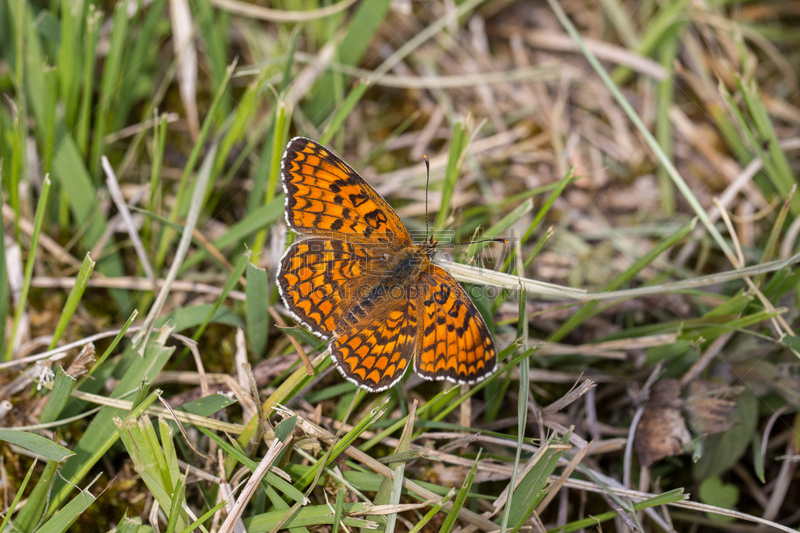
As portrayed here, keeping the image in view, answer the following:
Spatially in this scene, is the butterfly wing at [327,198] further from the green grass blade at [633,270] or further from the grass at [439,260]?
the green grass blade at [633,270]

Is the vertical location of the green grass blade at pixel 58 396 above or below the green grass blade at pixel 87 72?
below

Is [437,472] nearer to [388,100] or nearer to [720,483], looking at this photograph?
[720,483]

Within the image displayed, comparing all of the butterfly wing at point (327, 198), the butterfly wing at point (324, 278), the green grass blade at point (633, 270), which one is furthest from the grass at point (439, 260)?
the butterfly wing at point (327, 198)

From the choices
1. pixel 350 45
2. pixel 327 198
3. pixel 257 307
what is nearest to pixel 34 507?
pixel 257 307

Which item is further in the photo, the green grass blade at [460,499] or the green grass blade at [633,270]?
the green grass blade at [633,270]

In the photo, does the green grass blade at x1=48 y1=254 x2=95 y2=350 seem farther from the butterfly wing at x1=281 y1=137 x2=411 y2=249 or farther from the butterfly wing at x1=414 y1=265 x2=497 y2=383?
the butterfly wing at x1=414 y1=265 x2=497 y2=383

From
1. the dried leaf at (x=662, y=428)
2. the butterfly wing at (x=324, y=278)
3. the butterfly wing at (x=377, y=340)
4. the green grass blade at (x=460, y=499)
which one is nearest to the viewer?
the green grass blade at (x=460, y=499)

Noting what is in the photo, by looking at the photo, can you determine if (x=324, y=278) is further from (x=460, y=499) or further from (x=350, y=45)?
(x=350, y=45)
